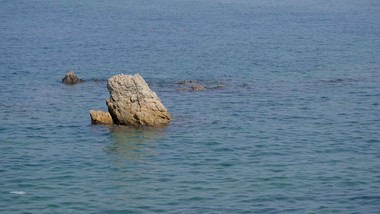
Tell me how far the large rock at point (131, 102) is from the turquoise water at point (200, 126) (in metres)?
1.16

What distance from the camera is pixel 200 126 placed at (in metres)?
45.9

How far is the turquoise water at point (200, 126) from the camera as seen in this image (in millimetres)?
32281

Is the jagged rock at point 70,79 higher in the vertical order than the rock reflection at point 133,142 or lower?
higher

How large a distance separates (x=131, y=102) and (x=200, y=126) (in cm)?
549

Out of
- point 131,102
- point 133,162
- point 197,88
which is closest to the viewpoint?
point 133,162

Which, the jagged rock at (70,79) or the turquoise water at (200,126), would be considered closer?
the turquoise water at (200,126)

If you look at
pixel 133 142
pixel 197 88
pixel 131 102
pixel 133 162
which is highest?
pixel 131 102

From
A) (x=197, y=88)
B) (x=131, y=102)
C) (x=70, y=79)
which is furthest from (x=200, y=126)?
(x=70, y=79)

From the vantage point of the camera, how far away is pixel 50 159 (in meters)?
38.5

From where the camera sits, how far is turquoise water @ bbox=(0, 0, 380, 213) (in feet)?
106

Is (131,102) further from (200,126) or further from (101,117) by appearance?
(200,126)

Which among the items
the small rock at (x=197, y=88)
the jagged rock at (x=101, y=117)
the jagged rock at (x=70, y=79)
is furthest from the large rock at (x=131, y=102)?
the jagged rock at (x=70, y=79)

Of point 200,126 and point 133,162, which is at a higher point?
point 200,126

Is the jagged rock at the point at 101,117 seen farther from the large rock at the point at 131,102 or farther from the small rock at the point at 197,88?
the small rock at the point at 197,88
